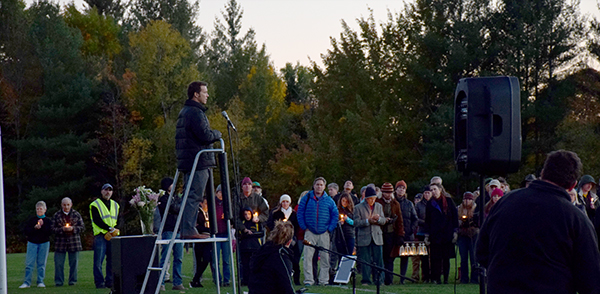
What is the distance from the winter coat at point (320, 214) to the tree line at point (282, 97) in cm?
2241

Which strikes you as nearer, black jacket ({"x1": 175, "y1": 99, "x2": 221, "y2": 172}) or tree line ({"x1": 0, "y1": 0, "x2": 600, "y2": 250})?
black jacket ({"x1": 175, "y1": 99, "x2": 221, "y2": 172})

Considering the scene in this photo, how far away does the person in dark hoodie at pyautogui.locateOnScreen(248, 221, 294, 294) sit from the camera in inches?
321

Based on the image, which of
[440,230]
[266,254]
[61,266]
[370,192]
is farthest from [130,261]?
[440,230]

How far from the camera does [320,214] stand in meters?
14.8

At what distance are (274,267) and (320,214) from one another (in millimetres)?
6608

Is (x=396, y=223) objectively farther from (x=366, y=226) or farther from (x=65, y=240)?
(x=65, y=240)

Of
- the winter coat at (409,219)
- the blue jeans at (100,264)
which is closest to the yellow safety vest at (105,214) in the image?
the blue jeans at (100,264)

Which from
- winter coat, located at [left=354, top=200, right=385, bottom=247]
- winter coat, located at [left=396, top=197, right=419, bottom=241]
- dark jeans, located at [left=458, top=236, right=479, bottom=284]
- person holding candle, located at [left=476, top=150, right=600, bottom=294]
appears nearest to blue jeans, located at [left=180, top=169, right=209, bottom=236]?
person holding candle, located at [left=476, top=150, right=600, bottom=294]

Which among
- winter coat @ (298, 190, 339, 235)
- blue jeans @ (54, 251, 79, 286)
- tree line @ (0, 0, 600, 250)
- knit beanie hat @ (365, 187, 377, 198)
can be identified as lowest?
blue jeans @ (54, 251, 79, 286)

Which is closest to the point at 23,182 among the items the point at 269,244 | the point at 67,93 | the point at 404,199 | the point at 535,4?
the point at 67,93

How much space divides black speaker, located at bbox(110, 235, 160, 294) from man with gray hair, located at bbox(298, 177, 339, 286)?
551 centimetres

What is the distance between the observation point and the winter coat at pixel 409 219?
52.8 feet

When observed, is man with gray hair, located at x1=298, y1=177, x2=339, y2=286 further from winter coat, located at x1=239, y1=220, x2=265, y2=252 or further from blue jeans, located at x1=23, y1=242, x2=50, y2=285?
blue jeans, located at x1=23, y1=242, x2=50, y2=285

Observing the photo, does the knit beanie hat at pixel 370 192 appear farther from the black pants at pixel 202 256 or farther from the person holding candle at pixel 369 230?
the black pants at pixel 202 256
